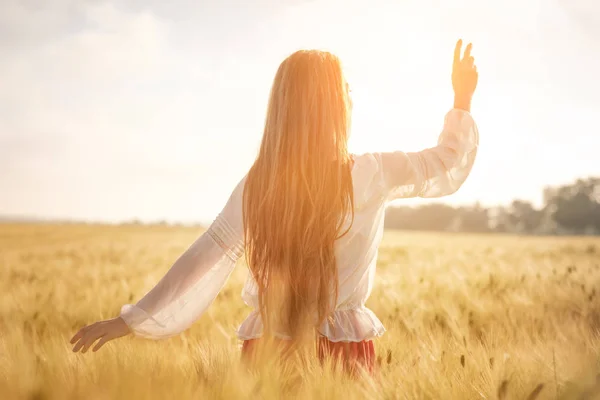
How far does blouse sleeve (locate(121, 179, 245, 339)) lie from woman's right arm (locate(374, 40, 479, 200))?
531 mm

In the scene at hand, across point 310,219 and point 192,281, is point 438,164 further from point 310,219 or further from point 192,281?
point 192,281

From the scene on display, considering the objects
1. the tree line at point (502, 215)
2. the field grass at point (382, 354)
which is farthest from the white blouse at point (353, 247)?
the tree line at point (502, 215)

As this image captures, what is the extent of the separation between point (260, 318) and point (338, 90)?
0.82 m

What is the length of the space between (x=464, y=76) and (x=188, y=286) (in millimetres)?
1192

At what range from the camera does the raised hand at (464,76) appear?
188cm

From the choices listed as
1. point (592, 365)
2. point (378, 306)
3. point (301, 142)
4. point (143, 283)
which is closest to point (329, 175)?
point (301, 142)

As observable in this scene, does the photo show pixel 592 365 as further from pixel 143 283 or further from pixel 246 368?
pixel 143 283

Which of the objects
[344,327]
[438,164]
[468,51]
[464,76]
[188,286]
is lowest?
[344,327]

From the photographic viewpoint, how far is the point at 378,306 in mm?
3148

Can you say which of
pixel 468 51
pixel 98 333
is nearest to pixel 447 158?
pixel 468 51

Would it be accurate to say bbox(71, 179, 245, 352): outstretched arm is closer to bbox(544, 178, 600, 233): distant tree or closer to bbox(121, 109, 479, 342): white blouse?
bbox(121, 109, 479, 342): white blouse

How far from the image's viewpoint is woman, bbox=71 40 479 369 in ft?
5.85

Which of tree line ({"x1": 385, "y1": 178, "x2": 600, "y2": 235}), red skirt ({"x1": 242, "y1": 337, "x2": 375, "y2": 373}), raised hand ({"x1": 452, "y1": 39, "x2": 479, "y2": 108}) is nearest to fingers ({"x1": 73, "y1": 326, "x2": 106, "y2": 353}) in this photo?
red skirt ({"x1": 242, "y1": 337, "x2": 375, "y2": 373})

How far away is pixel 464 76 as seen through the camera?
1888 mm
